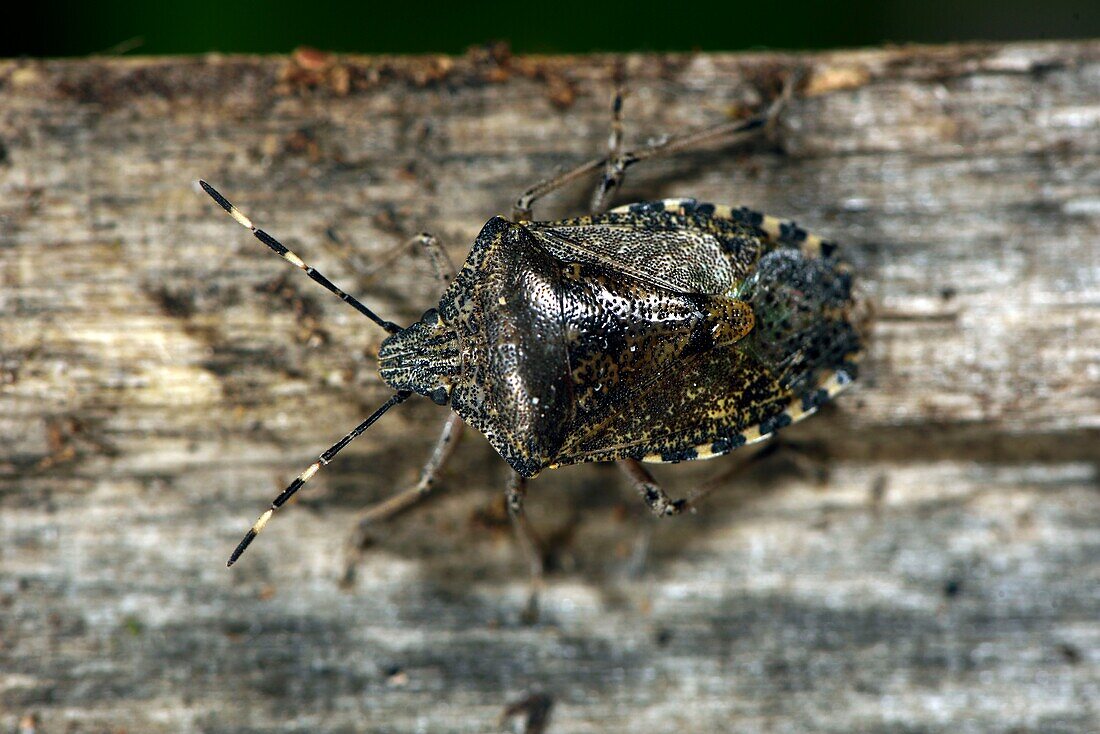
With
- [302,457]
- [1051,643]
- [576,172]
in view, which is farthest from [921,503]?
[302,457]

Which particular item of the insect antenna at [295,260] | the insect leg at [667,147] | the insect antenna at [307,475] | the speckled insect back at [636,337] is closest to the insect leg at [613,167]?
the insect leg at [667,147]

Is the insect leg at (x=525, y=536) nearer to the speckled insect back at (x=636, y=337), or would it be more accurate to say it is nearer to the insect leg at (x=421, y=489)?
the speckled insect back at (x=636, y=337)

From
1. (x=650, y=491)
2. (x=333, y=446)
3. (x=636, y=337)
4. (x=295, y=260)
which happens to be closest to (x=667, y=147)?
(x=636, y=337)

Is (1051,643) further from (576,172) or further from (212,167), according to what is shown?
(212,167)

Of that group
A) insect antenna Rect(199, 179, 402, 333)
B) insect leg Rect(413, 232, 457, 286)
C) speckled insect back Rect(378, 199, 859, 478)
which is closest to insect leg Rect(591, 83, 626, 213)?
speckled insect back Rect(378, 199, 859, 478)

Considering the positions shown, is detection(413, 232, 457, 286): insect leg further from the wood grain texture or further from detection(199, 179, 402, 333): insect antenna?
detection(199, 179, 402, 333): insect antenna

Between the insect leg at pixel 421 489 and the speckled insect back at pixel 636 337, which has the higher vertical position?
the speckled insect back at pixel 636 337

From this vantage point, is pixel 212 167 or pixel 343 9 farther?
pixel 343 9
